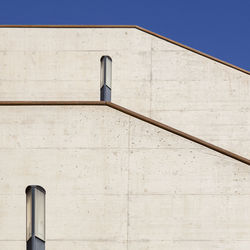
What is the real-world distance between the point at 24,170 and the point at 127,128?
2.68 meters

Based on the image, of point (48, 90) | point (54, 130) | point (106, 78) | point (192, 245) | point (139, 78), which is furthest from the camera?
point (139, 78)

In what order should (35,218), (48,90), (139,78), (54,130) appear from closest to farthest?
(35,218) → (54,130) → (48,90) → (139,78)

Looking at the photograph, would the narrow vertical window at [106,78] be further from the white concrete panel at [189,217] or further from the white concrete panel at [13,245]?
the white concrete panel at [13,245]

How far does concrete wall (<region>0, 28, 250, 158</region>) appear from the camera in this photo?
1688 cm

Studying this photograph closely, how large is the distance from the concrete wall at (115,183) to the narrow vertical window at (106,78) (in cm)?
480

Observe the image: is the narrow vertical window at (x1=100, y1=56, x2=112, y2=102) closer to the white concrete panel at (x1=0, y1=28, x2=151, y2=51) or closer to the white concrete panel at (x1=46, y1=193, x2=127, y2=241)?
the white concrete panel at (x1=0, y1=28, x2=151, y2=51)

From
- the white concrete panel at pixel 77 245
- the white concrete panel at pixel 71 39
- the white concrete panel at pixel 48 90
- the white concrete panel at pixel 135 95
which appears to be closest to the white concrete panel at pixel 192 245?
the white concrete panel at pixel 77 245

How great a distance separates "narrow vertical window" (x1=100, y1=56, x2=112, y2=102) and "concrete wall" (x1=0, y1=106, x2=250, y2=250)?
4796 millimetres

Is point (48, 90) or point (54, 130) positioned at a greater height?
point (48, 90)

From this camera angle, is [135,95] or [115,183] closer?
[115,183]

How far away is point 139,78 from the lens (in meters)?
17.2

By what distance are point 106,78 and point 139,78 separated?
1.88 metres

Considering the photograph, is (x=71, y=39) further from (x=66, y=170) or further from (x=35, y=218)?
(x=35, y=218)

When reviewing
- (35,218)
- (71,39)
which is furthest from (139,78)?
(35,218)
